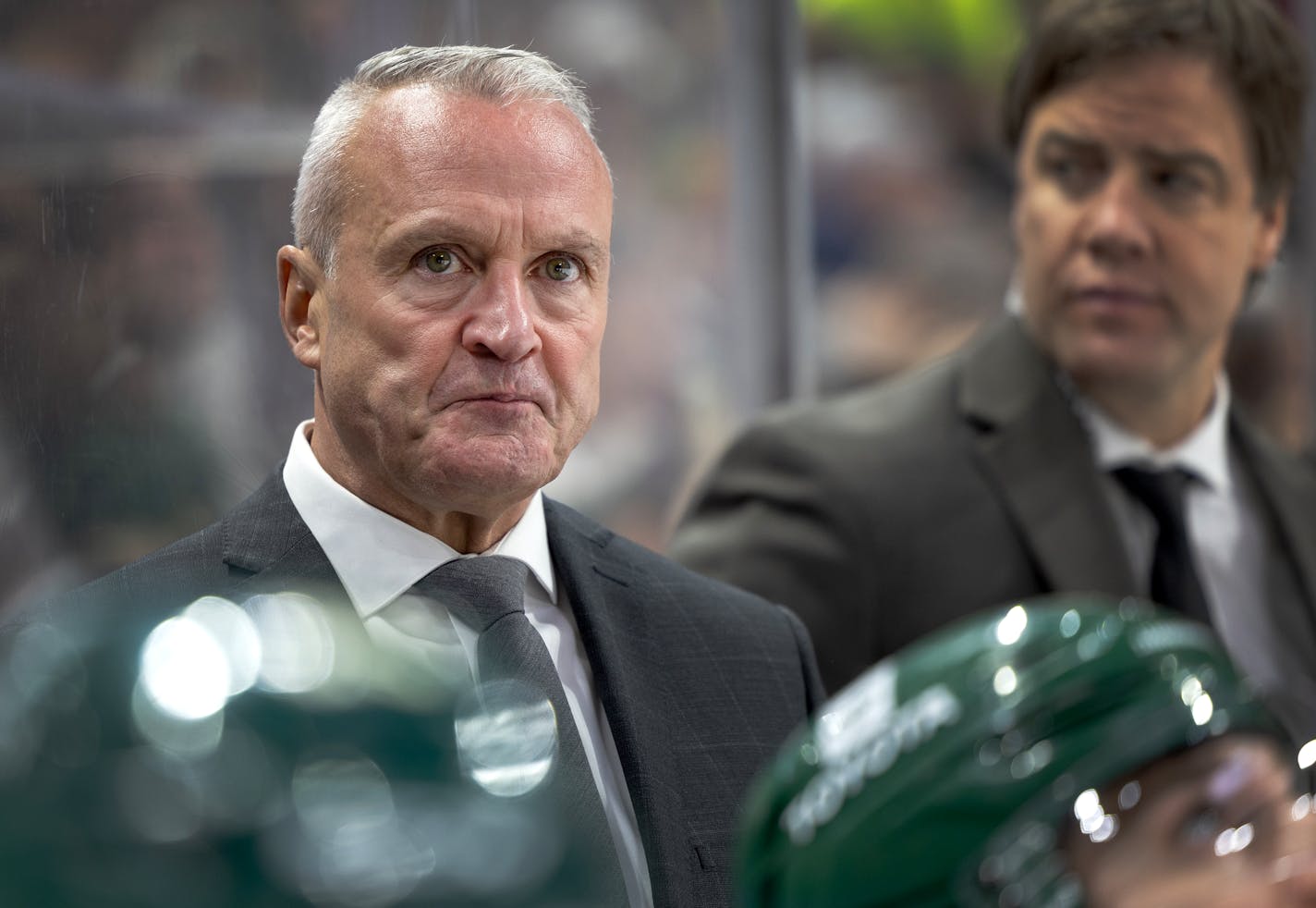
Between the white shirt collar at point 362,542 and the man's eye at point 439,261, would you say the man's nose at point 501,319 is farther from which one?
the white shirt collar at point 362,542

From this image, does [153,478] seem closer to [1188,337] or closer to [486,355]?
[486,355]

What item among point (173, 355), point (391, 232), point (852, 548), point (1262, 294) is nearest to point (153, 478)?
point (173, 355)

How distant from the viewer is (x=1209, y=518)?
6.35 ft

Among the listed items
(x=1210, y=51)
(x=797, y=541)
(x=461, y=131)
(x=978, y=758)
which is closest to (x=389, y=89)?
(x=461, y=131)

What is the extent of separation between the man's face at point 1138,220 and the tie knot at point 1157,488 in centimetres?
9

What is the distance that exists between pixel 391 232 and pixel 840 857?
53 cm

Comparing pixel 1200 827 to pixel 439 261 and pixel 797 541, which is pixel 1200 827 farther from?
pixel 797 541

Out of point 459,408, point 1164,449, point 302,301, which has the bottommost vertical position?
point 1164,449

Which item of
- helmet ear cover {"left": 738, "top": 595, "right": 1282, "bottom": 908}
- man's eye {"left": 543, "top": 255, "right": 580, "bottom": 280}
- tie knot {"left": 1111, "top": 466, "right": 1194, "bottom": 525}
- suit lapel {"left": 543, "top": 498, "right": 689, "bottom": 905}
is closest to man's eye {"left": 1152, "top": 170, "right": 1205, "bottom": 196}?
tie knot {"left": 1111, "top": 466, "right": 1194, "bottom": 525}

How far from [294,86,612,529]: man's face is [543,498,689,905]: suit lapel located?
0.12 metres

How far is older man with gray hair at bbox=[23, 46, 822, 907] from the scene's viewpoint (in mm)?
1021

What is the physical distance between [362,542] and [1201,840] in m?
0.59

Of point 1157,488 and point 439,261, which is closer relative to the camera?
point 439,261

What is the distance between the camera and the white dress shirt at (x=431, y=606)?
3.43 ft
